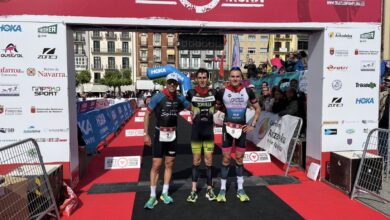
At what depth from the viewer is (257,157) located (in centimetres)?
768

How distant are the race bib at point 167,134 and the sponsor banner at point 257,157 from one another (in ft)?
10.4

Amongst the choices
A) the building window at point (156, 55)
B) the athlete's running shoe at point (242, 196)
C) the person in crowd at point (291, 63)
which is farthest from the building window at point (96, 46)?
the athlete's running shoe at point (242, 196)

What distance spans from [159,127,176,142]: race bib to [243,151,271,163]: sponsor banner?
3.18m

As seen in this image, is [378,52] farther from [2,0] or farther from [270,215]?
[2,0]

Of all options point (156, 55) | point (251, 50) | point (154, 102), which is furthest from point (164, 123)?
point (156, 55)

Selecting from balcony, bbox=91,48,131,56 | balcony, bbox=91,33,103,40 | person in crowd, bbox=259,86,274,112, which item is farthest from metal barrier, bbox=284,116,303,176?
balcony, bbox=91,33,103,40

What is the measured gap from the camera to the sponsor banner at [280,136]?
271 inches

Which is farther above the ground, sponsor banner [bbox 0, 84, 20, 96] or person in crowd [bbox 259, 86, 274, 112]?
sponsor banner [bbox 0, 84, 20, 96]

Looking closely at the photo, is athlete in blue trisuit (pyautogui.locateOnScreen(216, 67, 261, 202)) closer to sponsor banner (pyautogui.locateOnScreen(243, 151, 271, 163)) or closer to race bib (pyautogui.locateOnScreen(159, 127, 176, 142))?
race bib (pyautogui.locateOnScreen(159, 127, 176, 142))

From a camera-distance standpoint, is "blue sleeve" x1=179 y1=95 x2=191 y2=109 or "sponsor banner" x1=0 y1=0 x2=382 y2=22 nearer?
"blue sleeve" x1=179 y1=95 x2=191 y2=109

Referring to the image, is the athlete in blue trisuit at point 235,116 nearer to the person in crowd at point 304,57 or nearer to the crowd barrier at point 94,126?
the crowd barrier at point 94,126

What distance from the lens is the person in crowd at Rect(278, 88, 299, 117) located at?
25.1ft

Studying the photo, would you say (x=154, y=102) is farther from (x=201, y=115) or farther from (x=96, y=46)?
(x=96, y=46)

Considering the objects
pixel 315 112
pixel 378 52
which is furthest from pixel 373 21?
pixel 315 112
